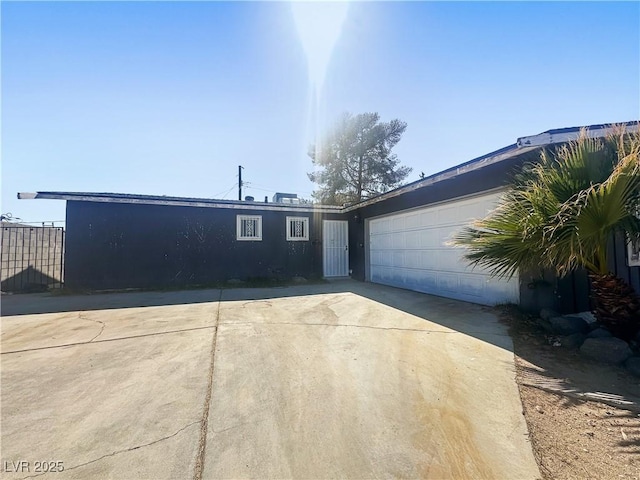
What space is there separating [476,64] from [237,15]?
4.90 metres

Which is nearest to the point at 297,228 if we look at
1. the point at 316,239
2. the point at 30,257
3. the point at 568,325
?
the point at 316,239

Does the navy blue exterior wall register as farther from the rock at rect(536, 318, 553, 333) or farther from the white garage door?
the rock at rect(536, 318, 553, 333)

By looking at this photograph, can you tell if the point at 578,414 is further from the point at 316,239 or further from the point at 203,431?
the point at 316,239

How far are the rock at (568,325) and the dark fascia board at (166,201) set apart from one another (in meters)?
7.92


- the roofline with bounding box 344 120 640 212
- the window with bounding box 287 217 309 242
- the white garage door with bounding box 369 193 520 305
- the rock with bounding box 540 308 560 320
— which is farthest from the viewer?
the window with bounding box 287 217 309 242

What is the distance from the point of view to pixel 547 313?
416 cm

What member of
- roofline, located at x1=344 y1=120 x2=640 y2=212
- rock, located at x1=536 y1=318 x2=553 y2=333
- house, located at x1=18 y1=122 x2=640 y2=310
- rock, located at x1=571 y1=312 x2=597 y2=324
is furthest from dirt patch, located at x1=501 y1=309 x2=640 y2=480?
roofline, located at x1=344 y1=120 x2=640 y2=212

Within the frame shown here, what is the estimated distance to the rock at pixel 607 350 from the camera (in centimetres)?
A: 297

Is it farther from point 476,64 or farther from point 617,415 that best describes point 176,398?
point 476,64

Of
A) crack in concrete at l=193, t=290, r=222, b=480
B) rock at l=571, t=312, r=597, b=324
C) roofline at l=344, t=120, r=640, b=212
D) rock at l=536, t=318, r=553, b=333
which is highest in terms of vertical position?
roofline at l=344, t=120, r=640, b=212

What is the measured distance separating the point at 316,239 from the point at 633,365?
8811mm

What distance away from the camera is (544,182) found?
3287 mm

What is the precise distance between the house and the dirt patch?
1885 millimetres

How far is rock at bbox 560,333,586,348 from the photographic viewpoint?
3.44 metres
